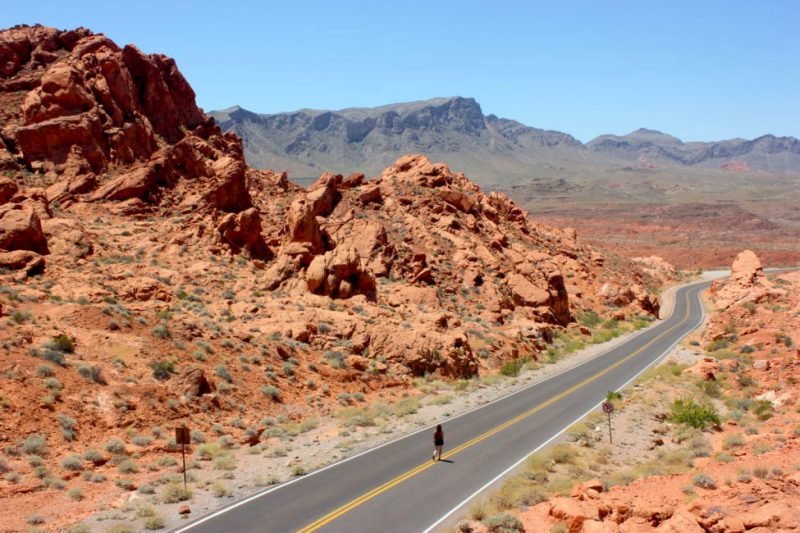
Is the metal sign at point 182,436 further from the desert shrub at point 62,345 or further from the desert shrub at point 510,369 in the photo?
the desert shrub at point 510,369

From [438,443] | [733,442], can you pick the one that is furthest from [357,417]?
[733,442]

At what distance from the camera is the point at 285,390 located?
80.3 feet

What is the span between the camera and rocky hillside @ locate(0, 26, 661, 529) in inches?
756

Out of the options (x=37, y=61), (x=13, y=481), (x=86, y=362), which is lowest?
(x=13, y=481)

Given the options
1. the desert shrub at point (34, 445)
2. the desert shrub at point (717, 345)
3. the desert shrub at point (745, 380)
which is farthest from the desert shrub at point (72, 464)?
the desert shrub at point (717, 345)

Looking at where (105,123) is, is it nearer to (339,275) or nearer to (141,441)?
(339,275)

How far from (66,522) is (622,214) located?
17909cm

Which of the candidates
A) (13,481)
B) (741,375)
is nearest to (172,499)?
(13,481)

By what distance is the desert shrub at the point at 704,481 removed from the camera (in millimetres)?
12484

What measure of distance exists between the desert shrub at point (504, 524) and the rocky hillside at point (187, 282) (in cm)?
899

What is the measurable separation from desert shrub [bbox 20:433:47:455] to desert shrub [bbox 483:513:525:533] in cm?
1188

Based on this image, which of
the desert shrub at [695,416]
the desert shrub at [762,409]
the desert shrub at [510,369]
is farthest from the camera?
the desert shrub at [510,369]

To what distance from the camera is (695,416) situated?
21578mm

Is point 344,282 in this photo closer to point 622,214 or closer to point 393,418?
point 393,418
